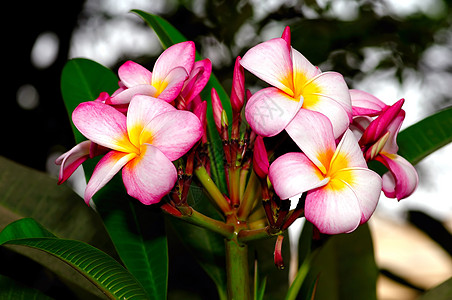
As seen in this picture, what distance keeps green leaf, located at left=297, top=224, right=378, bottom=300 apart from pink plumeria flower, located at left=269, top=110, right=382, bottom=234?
0.38 meters

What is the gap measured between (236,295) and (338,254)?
14.6 inches

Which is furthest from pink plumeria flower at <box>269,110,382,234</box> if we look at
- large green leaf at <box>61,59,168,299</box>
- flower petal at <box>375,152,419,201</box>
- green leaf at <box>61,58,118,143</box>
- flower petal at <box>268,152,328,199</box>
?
green leaf at <box>61,58,118,143</box>

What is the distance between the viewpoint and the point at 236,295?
0.47 meters

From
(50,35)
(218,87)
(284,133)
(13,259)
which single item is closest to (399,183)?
(284,133)

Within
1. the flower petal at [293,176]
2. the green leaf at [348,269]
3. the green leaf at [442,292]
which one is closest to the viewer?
the flower petal at [293,176]

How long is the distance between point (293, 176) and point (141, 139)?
0.42 feet

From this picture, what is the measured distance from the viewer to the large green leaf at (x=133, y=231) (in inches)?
22.5

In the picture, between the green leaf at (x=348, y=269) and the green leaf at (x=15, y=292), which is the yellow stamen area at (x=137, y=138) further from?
the green leaf at (x=348, y=269)

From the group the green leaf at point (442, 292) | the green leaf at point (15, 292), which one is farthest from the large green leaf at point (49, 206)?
the green leaf at point (442, 292)

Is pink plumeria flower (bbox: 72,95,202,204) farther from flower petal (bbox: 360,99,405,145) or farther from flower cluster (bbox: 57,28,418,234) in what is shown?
flower petal (bbox: 360,99,405,145)

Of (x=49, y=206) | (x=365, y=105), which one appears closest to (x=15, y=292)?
(x=49, y=206)

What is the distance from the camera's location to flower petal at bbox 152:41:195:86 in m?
0.45

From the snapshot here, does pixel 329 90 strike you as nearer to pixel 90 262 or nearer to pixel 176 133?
pixel 176 133

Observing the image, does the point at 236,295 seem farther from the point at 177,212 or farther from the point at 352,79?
the point at 352,79
